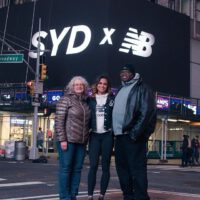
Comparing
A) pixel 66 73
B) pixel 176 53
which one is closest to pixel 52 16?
pixel 66 73

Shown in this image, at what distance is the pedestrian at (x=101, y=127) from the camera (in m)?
7.31

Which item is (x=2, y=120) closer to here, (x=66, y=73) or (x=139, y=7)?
(x=66, y=73)

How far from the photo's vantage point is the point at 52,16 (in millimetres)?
37250

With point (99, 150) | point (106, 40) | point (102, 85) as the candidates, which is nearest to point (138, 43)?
point (106, 40)

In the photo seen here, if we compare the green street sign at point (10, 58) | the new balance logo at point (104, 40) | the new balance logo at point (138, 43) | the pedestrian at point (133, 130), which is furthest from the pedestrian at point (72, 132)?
the new balance logo at point (138, 43)

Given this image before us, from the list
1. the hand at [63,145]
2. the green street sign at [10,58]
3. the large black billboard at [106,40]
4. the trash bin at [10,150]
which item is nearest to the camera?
the hand at [63,145]

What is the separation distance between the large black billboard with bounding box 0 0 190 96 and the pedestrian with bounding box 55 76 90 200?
25.3m

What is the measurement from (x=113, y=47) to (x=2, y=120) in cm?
1087

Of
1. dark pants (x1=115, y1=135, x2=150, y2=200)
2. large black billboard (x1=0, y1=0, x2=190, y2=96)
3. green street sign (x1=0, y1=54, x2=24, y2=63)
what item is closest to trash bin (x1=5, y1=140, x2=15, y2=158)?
green street sign (x1=0, y1=54, x2=24, y2=63)

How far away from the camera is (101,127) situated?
7.33 m

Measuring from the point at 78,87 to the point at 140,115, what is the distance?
3.55ft

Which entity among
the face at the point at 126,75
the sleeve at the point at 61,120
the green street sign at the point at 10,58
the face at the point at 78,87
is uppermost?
the green street sign at the point at 10,58

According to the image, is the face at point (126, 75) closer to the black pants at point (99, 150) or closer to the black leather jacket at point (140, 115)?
the black leather jacket at point (140, 115)

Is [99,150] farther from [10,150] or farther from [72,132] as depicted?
[10,150]
